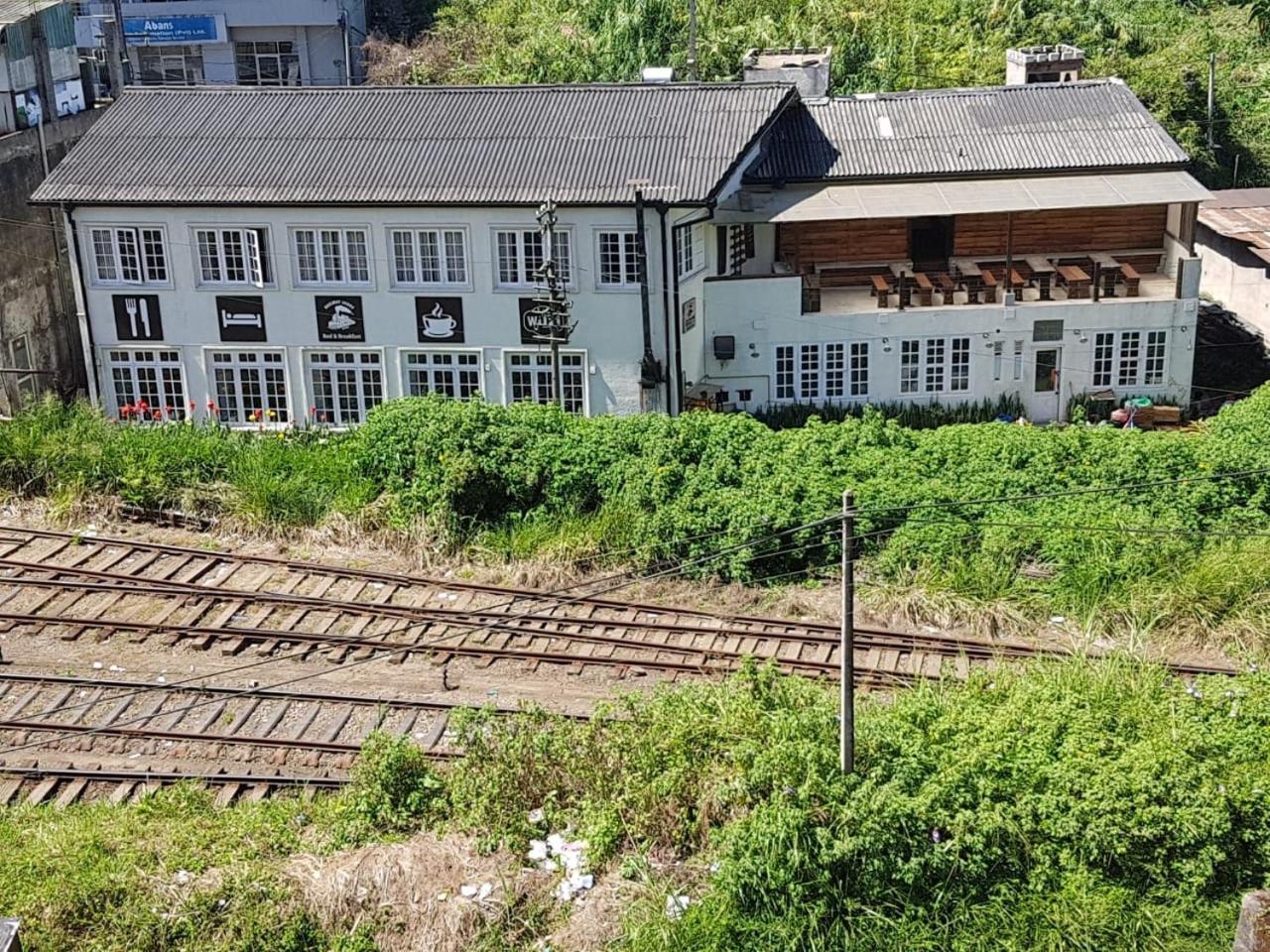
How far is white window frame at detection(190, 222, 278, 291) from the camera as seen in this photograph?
29.8 m

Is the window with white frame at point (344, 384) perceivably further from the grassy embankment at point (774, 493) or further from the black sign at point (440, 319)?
the grassy embankment at point (774, 493)

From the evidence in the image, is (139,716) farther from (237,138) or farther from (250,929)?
(237,138)

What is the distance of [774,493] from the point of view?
23531 mm

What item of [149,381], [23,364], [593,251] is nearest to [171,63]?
[23,364]

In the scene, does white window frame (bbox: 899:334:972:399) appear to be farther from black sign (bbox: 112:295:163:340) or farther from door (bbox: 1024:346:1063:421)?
black sign (bbox: 112:295:163:340)

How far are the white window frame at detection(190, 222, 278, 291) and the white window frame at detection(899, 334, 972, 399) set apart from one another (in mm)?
12686

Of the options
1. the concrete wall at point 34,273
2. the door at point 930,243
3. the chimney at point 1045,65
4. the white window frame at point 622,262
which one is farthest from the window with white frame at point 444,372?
the chimney at point 1045,65

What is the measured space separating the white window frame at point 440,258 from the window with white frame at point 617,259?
253 centimetres

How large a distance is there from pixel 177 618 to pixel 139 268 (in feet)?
34.8

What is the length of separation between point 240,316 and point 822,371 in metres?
11.7

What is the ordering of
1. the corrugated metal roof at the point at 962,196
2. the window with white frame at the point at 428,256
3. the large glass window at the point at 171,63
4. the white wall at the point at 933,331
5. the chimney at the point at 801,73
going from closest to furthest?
the window with white frame at the point at 428,256 → the corrugated metal roof at the point at 962,196 → the white wall at the point at 933,331 → the chimney at the point at 801,73 → the large glass window at the point at 171,63

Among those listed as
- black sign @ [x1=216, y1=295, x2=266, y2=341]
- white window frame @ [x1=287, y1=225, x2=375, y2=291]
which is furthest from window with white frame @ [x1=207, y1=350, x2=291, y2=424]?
white window frame @ [x1=287, y1=225, x2=375, y2=291]

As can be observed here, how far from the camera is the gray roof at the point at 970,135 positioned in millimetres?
31766

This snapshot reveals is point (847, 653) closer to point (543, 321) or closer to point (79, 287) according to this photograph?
point (543, 321)
